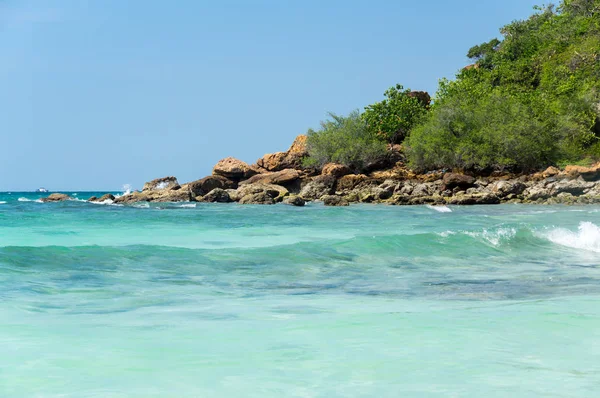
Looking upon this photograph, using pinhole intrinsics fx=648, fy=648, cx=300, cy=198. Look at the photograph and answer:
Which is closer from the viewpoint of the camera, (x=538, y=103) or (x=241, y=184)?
(x=538, y=103)

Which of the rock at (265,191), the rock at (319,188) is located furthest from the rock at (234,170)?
the rock at (319,188)

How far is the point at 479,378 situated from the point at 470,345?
97cm

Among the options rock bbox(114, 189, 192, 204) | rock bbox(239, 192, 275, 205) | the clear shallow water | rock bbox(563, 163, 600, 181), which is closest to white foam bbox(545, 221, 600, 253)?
the clear shallow water

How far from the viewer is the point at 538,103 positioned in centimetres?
4903

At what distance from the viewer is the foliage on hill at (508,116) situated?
46.2 m

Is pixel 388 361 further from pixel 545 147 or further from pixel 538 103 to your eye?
pixel 538 103

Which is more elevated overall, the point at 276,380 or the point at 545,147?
the point at 545,147

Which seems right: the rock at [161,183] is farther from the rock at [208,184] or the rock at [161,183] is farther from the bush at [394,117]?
the bush at [394,117]

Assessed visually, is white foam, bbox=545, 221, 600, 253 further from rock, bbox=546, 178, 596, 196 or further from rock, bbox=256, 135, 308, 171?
rock, bbox=256, 135, 308, 171

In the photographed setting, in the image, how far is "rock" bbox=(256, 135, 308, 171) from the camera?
188ft

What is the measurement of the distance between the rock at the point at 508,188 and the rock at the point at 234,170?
22.1m

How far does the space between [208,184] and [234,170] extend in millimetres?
3268

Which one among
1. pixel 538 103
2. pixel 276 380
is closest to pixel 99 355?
pixel 276 380

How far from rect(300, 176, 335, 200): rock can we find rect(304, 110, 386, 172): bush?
24.0 feet
